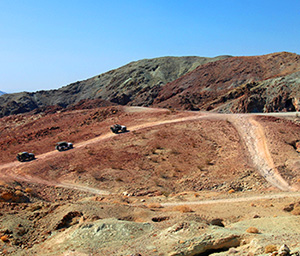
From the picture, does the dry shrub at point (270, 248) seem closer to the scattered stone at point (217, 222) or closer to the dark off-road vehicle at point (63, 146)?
the scattered stone at point (217, 222)

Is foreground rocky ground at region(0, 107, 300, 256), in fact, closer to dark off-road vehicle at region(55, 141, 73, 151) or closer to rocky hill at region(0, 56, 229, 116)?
dark off-road vehicle at region(55, 141, 73, 151)

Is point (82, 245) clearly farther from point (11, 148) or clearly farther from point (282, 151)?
point (11, 148)

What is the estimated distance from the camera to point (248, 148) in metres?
33.6

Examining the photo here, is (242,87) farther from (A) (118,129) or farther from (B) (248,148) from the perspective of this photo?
(B) (248,148)

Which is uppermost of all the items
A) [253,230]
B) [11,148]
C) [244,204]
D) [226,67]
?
[226,67]

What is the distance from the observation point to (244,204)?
20672 millimetres

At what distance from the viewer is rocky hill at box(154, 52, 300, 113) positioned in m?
58.1

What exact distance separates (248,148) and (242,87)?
36592mm

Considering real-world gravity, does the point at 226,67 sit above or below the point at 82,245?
above

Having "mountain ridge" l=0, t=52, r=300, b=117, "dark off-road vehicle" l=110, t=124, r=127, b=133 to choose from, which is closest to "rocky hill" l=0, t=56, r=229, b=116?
"mountain ridge" l=0, t=52, r=300, b=117

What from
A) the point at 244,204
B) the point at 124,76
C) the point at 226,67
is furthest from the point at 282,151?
the point at 124,76

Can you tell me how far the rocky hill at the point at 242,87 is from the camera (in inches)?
2286

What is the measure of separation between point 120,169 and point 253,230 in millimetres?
20166

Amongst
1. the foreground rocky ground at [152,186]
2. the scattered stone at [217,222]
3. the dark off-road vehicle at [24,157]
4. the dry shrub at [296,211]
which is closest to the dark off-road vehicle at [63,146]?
the foreground rocky ground at [152,186]
